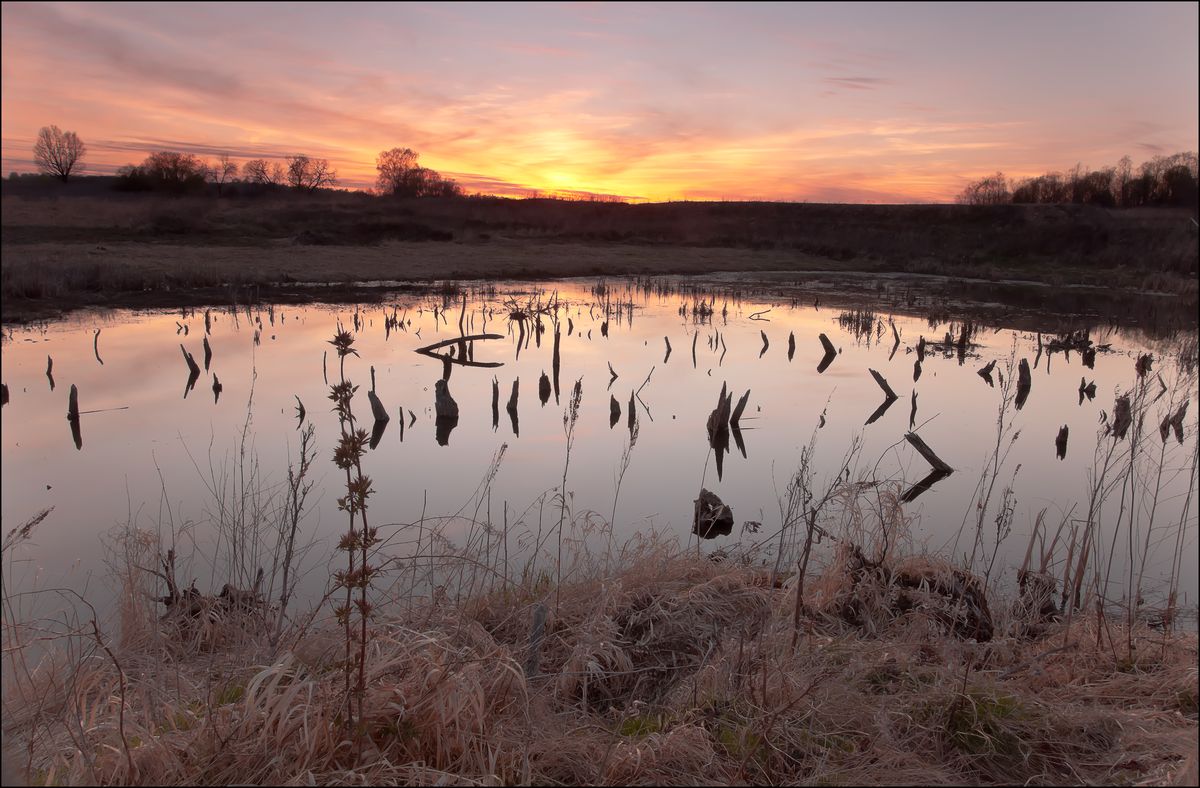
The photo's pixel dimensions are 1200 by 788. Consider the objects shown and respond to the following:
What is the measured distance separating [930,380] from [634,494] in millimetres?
9388

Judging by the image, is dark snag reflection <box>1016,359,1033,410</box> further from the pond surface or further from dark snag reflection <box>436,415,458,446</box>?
dark snag reflection <box>436,415,458,446</box>

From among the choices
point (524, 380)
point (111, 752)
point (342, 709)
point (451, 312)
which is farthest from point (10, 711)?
point (451, 312)

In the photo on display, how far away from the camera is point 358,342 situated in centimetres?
1900

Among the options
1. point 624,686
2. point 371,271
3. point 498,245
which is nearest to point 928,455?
point 624,686

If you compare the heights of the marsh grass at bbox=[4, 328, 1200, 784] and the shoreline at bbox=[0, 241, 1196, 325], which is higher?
the shoreline at bbox=[0, 241, 1196, 325]

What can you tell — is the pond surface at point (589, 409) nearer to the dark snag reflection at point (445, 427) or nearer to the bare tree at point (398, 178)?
the dark snag reflection at point (445, 427)

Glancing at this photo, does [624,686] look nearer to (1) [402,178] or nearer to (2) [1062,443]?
(2) [1062,443]

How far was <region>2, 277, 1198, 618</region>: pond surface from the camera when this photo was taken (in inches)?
350

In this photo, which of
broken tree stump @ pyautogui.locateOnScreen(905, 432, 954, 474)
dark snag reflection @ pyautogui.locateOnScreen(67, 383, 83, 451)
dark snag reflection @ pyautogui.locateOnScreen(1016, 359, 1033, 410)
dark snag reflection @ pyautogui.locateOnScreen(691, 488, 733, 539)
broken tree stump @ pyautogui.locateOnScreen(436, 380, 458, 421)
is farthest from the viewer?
dark snag reflection @ pyautogui.locateOnScreen(1016, 359, 1033, 410)

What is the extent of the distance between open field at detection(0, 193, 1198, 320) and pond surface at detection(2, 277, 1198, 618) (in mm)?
3893

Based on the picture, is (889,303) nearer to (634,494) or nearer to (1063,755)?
(634,494)

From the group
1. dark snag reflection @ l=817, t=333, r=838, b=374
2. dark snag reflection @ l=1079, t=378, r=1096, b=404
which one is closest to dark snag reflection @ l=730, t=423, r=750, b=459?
dark snag reflection @ l=817, t=333, r=838, b=374

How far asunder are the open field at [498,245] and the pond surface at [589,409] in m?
3.89

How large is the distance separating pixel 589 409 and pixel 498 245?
35.5 m
